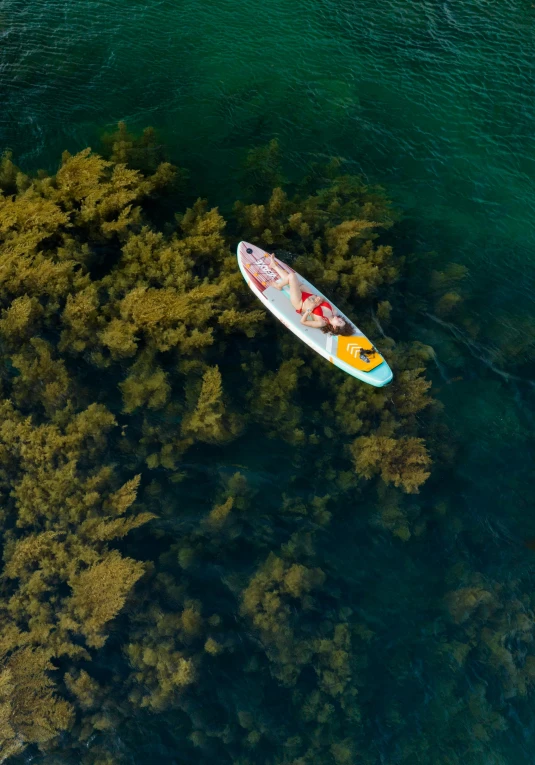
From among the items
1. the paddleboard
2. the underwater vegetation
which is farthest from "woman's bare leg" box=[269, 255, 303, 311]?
the underwater vegetation

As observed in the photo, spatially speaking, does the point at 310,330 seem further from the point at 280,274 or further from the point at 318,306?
the point at 280,274

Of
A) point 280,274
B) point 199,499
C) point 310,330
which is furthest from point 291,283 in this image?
point 199,499

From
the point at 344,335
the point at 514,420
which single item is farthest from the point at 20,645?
the point at 514,420

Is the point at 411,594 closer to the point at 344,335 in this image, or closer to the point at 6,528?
the point at 344,335

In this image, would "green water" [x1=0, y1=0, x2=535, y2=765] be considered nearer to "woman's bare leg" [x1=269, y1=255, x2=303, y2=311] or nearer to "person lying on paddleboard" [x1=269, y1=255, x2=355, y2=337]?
"person lying on paddleboard" [x1=269, y1=255, x2=355, y2=337]

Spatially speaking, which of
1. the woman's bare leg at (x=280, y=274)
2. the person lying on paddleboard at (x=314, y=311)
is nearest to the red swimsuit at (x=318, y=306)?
the person lying on paddleboard at (x=314, y=311)

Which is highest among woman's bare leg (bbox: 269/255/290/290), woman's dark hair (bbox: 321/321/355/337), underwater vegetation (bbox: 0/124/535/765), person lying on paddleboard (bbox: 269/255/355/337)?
woman's bare leg (bbox: 269/255/290/290)
